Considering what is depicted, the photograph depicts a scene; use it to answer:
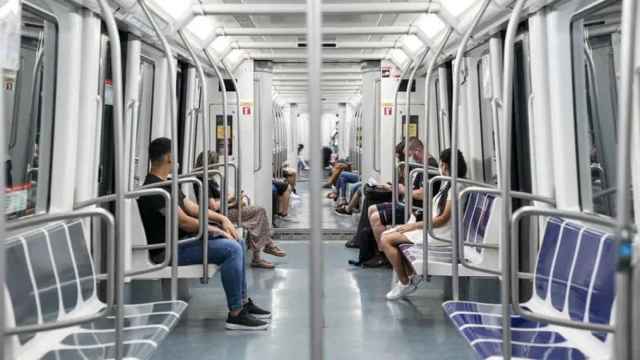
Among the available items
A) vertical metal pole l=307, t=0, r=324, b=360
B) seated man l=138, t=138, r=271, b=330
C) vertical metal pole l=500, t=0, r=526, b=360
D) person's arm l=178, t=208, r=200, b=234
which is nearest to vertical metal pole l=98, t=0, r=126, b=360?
vertical metal pole l=307, t=0, r=324, b=360

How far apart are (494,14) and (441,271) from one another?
1.85 meters

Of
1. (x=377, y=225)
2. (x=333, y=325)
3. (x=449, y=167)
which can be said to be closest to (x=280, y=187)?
(x=377, y=225)

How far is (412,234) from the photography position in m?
5.57

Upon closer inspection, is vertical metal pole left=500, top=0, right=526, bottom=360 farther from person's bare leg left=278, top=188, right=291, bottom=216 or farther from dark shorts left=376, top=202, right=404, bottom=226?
person's bare leg left=278, top=188, right=291, bottom=216

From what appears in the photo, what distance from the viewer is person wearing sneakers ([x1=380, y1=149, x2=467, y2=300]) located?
5.34 meters

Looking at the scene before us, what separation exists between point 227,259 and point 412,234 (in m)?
1.68

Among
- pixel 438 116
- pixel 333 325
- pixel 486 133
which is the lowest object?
pixel 333 325

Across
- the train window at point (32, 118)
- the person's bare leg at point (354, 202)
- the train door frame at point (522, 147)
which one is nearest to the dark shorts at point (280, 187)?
the person's bare leg at point (354, 202)

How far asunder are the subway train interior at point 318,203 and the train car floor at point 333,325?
0.09 feet

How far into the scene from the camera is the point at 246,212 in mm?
7086

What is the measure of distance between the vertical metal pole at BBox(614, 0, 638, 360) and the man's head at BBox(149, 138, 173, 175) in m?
3.44

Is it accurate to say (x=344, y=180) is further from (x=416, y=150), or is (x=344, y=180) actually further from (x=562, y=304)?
(x=562, y=304)

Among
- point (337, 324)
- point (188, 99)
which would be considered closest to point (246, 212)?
point (188, 99)

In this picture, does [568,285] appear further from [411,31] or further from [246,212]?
[246,212]
